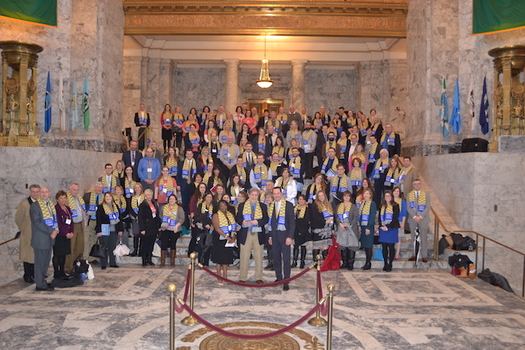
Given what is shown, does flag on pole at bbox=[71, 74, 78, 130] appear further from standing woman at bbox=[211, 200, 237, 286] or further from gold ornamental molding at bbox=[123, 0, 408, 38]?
standing woman at bbox=[211, 200, 237, 286]

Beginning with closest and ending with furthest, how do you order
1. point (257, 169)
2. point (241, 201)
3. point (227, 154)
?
point (241, 201)
point (257, 169)
point (227, 154)

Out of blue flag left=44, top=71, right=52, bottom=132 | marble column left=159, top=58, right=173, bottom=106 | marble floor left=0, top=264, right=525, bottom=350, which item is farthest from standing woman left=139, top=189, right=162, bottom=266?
marble column left=159, top=58, right=173, bottom=106

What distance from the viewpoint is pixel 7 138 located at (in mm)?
12750

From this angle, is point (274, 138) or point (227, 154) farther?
point (274, 138)

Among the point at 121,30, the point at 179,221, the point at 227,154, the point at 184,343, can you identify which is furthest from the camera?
the point at 121,30

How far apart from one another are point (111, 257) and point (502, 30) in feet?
42.7

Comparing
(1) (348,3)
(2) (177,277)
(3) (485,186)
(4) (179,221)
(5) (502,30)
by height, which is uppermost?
(1) (348,3)

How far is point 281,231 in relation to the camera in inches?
374

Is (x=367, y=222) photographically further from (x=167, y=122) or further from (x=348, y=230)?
(x=167, y=122)

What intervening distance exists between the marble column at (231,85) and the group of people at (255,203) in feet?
28.0

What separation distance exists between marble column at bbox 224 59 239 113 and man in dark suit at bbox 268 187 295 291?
49.1 ft

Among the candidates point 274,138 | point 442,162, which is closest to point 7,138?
point 274,138

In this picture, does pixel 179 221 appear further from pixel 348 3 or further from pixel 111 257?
pixel 348 3

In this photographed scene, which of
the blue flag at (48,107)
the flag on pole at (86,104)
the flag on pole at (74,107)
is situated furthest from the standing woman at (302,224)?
the blue flag at (48,107)
